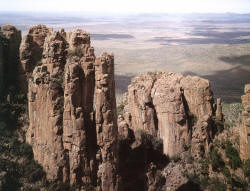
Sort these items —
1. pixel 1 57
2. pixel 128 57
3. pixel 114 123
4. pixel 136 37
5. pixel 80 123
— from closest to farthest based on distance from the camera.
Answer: pixel 80 123 → pixel 114 123 → pixel 1 57 → pixel 128 57 → pixel 136 37

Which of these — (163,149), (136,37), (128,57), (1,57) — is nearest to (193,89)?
(163,149)

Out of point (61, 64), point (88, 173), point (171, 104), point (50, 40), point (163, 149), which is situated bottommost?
point (163, 149)

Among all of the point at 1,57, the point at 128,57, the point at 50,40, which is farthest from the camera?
the point at 128,57

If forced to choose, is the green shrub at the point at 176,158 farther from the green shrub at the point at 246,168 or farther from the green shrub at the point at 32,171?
the green shrub at the point at 32,171

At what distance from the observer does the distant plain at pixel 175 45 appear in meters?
63.8

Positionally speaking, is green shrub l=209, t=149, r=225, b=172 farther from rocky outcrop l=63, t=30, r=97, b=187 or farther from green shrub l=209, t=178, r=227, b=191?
rocky outcrop l=63, t=30, r=97, b=187

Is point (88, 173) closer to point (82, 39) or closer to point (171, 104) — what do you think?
point (82, 39)

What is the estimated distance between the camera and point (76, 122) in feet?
68.7

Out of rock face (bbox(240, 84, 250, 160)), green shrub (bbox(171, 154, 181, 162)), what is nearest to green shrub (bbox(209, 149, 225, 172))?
rock face (bbox(240, 84, 250, 160))

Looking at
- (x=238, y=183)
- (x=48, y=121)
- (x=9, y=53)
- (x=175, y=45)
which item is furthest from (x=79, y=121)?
(x=175, y=45)

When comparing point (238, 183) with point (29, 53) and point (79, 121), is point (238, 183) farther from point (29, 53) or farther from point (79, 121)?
point (29, 53)

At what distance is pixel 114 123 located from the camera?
22.6m

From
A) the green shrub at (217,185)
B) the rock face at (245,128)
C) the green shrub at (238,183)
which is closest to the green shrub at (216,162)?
the green shrub at (217,185)

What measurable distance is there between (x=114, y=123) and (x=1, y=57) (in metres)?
15.5
